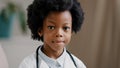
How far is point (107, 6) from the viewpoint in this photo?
59.7 inches

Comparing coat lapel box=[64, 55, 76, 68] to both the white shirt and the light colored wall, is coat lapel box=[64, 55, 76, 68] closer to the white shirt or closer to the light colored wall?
the white shirt

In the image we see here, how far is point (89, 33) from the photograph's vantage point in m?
1.68

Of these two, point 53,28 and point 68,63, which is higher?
point 53,28

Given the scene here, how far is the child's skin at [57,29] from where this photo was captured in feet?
2.63

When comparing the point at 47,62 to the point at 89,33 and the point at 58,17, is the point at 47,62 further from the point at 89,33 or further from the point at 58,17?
the point at 89,33

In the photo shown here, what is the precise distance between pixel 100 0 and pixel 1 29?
61 cm

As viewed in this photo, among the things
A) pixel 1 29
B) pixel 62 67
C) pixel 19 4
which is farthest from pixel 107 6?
pixel 62 67

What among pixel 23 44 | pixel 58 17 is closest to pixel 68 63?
pixel 58 17

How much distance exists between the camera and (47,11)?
2.68 ft

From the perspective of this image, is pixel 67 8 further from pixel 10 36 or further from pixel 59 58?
pixel 10 36

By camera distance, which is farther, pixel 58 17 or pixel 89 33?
pixel 89 33

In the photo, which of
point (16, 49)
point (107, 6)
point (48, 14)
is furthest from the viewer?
point (16, 49)

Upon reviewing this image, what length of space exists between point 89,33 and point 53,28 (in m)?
0.89

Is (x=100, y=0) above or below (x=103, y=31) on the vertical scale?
above
